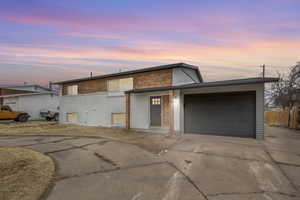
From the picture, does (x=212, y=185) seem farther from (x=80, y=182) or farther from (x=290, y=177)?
(x=80, y=182)

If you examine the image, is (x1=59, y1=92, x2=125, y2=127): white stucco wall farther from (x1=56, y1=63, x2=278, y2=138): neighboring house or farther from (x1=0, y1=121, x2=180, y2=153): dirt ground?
(x1=0, y1=121, x2=180, y2=153): dirt ground

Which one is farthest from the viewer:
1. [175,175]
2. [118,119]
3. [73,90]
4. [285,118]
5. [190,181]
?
[73,90]

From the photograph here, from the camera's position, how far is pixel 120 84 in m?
12.8

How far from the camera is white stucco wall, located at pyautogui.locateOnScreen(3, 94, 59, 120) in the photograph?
2086 cm

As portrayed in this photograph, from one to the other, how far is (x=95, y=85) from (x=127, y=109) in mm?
4491

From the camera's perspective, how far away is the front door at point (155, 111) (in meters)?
11.3

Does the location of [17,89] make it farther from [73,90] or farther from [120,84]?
[120,84]

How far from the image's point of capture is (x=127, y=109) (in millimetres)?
11781

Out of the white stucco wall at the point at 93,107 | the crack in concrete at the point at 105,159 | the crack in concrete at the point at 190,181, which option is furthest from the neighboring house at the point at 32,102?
the crack in concrete at the point at 190,181

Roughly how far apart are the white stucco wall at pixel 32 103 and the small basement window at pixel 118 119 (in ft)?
49.7

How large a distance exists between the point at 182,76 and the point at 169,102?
2329mm

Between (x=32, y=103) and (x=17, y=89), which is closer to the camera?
(x=32, y=103)

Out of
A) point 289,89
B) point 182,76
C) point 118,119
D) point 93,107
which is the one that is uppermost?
point 182,76

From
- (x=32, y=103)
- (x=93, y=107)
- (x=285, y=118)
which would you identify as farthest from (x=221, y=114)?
(x=32, y=103)
